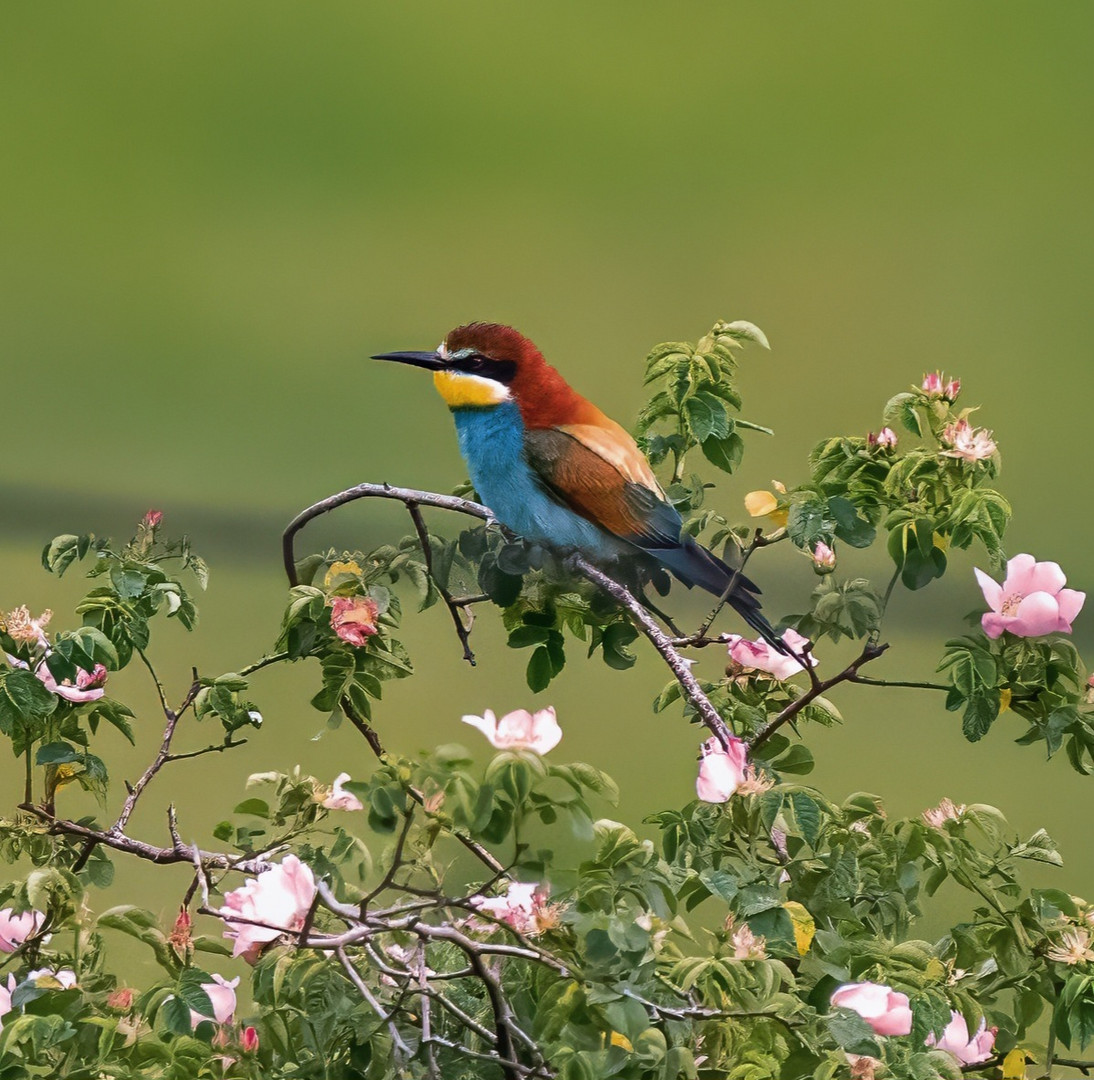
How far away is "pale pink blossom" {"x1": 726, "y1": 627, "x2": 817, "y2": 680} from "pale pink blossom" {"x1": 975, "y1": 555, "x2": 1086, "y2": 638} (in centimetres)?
12

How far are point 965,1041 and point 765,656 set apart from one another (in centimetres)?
25

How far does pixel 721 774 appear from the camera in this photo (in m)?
0.71

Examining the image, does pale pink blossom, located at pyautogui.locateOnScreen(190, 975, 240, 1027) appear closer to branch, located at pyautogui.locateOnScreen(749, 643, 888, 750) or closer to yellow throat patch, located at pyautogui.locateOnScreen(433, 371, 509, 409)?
branch, located at pyautogui.locateOnScreen(749, 643, 888, 750)

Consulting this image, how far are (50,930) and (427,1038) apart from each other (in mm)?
291

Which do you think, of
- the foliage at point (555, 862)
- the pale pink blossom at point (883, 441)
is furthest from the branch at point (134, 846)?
the pale pink blossom at point (883, 441)

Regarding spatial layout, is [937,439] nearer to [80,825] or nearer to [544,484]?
[544,484]

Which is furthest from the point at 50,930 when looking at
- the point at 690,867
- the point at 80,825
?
the point at 690,867

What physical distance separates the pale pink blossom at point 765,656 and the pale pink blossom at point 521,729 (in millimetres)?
238

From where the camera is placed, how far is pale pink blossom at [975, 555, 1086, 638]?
0.81m

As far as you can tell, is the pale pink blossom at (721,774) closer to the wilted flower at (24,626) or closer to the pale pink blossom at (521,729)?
the pale pink blossom at (521,729)

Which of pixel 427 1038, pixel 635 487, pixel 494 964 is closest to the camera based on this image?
pixel 427 1038

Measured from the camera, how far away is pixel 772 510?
0.83 m

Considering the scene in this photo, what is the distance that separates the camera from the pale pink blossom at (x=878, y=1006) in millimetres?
641

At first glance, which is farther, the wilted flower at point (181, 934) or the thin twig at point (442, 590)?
the thin twig at point (442, 590)
